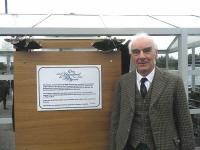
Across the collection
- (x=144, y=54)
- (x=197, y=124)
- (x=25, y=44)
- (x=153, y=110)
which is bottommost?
(x=197, y=124)

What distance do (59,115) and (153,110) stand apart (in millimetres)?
1174

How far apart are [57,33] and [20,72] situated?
597mm

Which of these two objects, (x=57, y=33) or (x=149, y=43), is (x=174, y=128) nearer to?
(x=149, y=43)

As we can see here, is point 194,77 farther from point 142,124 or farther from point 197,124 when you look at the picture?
point 142,124

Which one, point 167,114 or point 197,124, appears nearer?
point 167,114

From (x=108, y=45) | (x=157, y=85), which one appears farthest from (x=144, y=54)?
(x=108, y=45)

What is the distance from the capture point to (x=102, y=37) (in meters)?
4.08

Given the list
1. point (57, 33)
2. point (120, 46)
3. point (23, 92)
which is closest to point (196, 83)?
point (120, 46)
